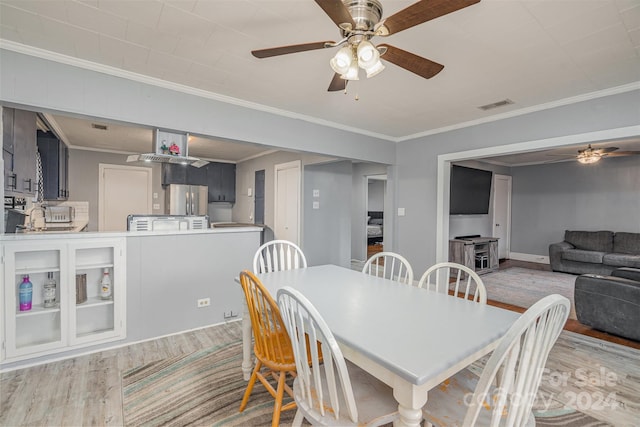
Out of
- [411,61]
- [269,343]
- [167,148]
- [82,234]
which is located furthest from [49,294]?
[411,61]

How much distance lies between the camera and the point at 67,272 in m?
2.44

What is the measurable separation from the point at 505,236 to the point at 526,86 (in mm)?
5683

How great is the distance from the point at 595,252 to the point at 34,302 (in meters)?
7.84

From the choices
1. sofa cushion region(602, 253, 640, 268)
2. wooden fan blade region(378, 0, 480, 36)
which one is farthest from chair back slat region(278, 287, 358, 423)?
sofa cushion region(602, 253, 640, 268)

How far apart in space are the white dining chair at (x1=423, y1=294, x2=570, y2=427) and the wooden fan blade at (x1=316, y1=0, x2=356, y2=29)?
4.26 ft

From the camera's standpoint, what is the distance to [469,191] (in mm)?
5922

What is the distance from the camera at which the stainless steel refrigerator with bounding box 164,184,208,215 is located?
604 cm

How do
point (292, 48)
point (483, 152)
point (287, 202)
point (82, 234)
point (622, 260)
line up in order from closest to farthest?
1. point (292, 48)
2. point (82, 234)
3. point (483, 152)
4. point (622, 260)
5. point (287, 202)

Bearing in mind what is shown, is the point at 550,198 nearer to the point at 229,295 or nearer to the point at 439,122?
the point at 439,122

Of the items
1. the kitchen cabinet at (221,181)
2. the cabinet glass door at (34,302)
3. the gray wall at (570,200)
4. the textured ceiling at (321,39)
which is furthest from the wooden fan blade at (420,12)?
the gray wall at (570,200)

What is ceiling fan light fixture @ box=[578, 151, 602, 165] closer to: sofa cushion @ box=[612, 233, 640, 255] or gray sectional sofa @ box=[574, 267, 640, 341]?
sofa cushion @ box=[612, 233, 640, 255]

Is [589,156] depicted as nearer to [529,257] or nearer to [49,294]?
[529,257]

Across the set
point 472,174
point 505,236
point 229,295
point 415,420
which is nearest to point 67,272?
point 229,295

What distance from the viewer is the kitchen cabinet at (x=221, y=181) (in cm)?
681
